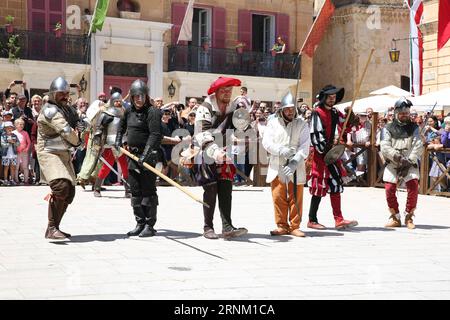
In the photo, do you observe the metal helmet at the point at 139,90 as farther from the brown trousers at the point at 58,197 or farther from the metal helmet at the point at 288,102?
the metal helmet at the point at 288,102

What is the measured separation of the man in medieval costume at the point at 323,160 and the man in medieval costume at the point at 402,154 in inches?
26.4

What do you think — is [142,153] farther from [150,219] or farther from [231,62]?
[231,62]

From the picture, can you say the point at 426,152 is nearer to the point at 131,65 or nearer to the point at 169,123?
the point at 169,123

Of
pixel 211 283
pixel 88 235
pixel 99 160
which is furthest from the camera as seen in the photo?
pixel 99 160

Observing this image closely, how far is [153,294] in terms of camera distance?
595 cm

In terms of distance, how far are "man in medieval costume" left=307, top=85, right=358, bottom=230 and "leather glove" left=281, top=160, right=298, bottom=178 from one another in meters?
0.84

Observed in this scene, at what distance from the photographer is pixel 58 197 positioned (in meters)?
8.52

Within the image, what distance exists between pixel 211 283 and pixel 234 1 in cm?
2296

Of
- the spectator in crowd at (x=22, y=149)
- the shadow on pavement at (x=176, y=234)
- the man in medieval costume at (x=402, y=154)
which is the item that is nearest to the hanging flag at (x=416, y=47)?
the spectator in crowd at (x=22, y=149)

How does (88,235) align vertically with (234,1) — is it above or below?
below

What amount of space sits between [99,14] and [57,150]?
15591mm

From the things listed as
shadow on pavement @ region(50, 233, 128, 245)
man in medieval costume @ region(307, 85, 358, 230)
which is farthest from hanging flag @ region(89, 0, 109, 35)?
shadow on pavement @ region(50, 233, 128, 245)

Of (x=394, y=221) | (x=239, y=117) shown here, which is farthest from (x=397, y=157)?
(x=239, y=117)

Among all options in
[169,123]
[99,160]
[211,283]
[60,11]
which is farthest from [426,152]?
[60,11]
